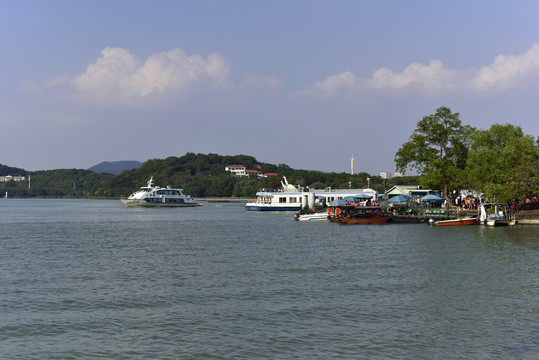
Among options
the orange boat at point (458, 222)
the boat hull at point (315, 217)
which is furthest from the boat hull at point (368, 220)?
the orange boat at point (458, 222)

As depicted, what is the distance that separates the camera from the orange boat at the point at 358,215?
7156cm

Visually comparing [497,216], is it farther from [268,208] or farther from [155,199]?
[155,199]

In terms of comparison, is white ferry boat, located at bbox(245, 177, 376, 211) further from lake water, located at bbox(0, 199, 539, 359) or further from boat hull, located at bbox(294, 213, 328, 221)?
lake water, located at bbox(0, 199, 539, 359)

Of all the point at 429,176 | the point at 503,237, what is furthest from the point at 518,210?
the point at 503,237

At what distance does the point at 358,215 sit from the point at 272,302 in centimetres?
5030

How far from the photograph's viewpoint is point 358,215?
72.2 meters

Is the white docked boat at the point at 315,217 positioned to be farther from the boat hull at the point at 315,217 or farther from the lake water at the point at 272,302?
the lake water at the point at 272,302

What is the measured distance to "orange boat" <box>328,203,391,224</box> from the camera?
7156 cm

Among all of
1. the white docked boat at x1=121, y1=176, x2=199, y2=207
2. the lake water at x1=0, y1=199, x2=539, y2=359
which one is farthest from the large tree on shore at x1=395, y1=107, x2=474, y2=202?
the white docked boat at x1=121, y1=176, x2=199, y2=207

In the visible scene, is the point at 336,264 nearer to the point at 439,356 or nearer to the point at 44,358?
the point at 439,356

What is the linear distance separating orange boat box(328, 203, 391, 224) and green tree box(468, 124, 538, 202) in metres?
12.8

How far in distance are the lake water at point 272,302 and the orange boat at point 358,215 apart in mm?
27876

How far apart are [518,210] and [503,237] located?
775 inches

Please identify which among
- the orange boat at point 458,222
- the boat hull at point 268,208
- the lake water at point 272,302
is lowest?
the lake water at point 272,302
